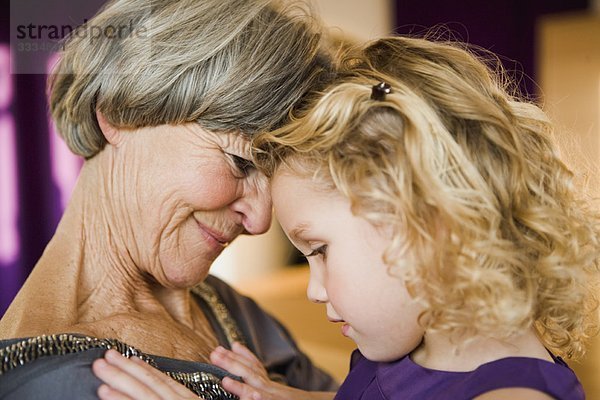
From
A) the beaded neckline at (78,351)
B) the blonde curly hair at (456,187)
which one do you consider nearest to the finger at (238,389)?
the beaded neckline at (78,351)

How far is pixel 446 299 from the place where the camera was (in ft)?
4.21

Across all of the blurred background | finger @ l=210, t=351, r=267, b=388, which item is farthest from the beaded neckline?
the blurred background

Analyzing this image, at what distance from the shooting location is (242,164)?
5.33 ft

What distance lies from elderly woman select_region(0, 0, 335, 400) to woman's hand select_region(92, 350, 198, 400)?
2.0 inches

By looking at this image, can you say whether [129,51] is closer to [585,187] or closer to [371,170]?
[371,170]

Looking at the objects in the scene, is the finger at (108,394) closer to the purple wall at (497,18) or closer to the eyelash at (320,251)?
the eyelash at (320,251)

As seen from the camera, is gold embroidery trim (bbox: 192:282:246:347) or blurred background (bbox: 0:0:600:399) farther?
blurred background (bbox: 0:0:600:399)

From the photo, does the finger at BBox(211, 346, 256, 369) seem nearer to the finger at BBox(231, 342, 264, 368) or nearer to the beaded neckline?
the finger at BBox(231, 342, 264, 368)

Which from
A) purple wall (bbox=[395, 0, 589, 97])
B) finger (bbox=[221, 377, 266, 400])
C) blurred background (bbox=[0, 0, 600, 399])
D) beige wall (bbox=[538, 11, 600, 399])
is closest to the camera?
finger (bbox=[221, 377, 266, 400])

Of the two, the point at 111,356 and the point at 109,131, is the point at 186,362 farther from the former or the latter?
the point at 109,131

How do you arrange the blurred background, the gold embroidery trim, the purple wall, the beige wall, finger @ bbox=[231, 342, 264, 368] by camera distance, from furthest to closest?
the purple wall, the beige wall, the blurred background, the gold embroidery trim, finger @ bbox=[231, 342, 264, 368]

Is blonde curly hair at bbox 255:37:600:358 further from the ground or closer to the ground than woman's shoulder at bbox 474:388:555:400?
further from the ground

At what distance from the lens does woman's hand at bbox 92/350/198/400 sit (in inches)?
49.4

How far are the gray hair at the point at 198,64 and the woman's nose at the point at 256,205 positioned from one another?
0.15 meters
